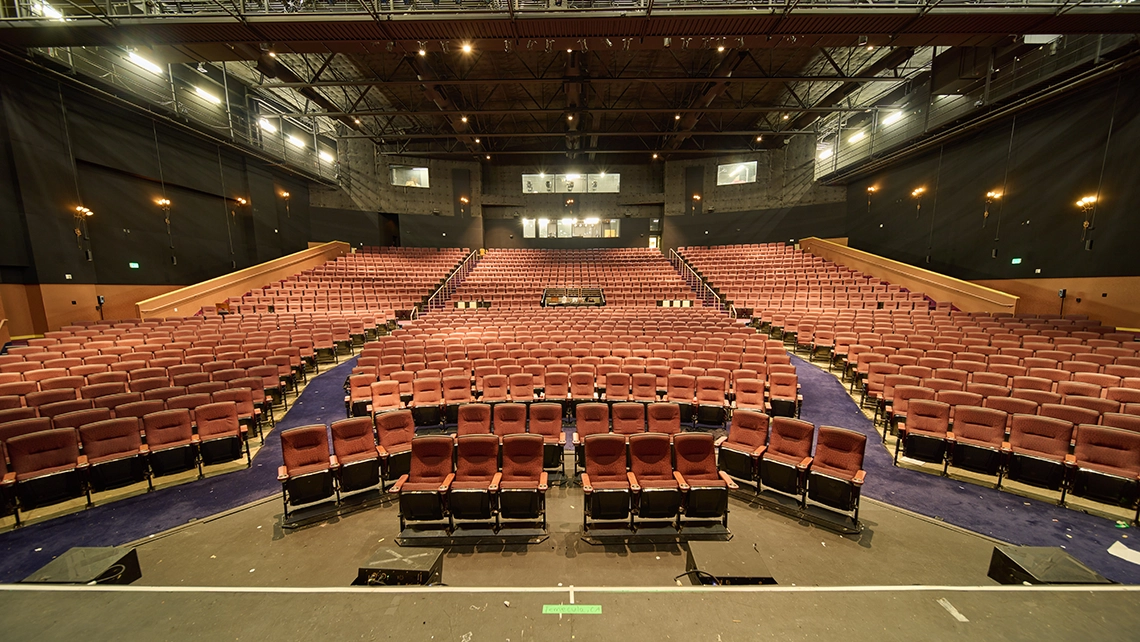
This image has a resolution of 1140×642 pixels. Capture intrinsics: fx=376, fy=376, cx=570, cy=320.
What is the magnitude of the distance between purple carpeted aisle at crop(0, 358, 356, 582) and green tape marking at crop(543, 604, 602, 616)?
3565 millimetres

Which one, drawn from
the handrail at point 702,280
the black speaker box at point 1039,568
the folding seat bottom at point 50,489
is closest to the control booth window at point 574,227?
the handrail at point 702,280

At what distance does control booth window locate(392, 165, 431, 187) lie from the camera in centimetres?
1848

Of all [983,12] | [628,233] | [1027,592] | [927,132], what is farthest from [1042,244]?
[628,233]

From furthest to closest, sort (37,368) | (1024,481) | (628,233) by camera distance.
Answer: (628,233), (37,368), (1024,481)

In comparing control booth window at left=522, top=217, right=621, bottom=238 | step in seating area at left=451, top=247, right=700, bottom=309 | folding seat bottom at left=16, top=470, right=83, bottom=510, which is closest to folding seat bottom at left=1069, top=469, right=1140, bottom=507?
step in seating area at left=451, top=247, right=700, bottom=309

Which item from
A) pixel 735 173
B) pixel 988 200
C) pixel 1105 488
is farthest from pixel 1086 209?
pixel 735 173

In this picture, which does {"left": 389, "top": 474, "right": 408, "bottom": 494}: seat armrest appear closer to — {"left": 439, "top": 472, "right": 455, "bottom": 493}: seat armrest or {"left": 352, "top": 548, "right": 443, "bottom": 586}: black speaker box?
{"left": 439, "top": 472, "right": 455, "bottom": 493}: seat armrest

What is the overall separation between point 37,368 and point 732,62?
51.3 ft

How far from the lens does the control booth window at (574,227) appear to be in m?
20.2

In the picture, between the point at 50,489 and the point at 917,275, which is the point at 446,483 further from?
the point at 917,275

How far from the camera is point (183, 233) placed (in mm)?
11219

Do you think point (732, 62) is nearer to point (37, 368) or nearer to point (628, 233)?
point (628, 233)

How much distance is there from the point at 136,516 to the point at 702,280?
14503mm

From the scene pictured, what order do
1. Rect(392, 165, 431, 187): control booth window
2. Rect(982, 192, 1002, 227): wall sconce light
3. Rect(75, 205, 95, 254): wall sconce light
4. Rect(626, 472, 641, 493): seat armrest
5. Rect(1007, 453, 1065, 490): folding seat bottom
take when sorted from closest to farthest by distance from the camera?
Rect(626, 472, 641, 493): seat armrest < Rect(1007, 453, 1065, 490): folding seat bottom < Rect(75, 205, 95, 254): wall sconce light < Rect(982, 192, 1002, 227): wall sconce light < Rect(392, 165, 431, 187): control booth window
